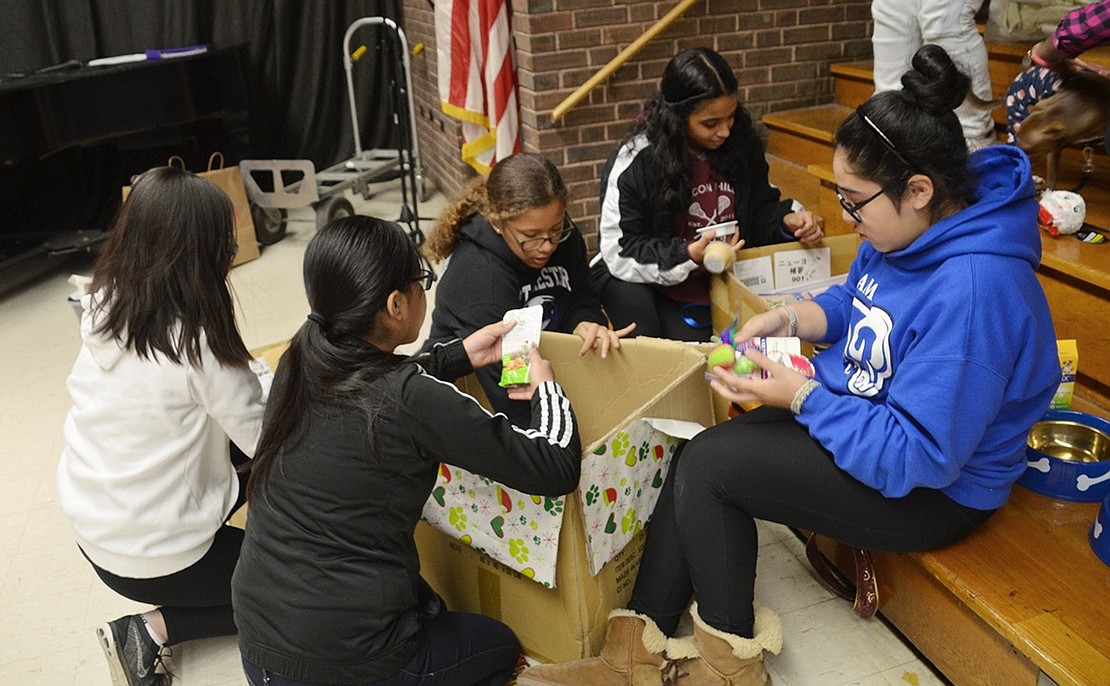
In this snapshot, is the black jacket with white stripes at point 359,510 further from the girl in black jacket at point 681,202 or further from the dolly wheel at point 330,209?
the dolly wheel at point 330,209

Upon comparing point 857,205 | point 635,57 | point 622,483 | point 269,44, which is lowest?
point 622,483

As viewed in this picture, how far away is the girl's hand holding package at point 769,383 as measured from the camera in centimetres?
161

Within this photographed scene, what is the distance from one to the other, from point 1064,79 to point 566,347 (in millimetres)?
1583

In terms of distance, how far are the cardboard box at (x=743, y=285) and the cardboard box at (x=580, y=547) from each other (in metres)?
0.47

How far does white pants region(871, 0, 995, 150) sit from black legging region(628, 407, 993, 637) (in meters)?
1.62

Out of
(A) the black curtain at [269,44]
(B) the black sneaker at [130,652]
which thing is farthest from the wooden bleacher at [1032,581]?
(A) the black curtain at [269,44]

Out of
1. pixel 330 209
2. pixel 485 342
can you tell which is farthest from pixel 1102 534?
pixel 330 209

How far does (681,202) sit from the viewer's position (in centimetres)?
258

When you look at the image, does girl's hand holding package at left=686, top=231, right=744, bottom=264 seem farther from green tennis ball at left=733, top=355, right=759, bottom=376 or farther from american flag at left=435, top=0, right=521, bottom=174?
american flag at left=435, top=0, right=521, bottom=174

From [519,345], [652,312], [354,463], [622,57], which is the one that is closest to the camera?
[354,463]

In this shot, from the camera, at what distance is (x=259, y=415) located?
183 cm

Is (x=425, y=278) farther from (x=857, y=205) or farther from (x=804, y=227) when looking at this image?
(x=804, y=227)

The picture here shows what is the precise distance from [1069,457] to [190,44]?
540cm

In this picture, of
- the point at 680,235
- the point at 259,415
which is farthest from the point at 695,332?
the point at 259,415
